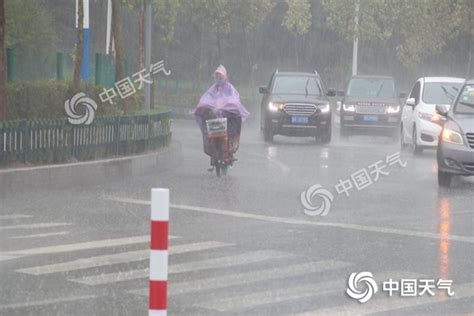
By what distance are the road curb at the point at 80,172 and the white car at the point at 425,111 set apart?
21.8 feet

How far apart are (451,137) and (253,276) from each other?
29.4 ft

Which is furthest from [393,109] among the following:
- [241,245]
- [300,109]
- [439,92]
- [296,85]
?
[241,245]

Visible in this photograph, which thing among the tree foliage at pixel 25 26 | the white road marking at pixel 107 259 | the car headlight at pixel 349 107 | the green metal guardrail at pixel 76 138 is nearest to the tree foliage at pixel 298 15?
the car headlight at pixel 349 107

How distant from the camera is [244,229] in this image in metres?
13.2

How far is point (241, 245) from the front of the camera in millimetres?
11984

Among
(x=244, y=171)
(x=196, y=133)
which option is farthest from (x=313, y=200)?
(x=196, y=133)

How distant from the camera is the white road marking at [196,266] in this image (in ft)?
32.4

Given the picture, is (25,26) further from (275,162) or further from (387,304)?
(387,304)

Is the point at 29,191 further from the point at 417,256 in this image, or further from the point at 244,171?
the point at 417,256

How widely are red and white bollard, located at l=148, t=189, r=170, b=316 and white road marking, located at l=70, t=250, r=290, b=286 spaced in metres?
3.05

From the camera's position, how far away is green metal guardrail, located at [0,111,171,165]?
16.9 m

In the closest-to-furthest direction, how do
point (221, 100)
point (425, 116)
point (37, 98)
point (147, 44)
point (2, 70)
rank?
point (2, 70) → point (37, 98) → point (221, 100) → point (147, 44) → point (425, 116)

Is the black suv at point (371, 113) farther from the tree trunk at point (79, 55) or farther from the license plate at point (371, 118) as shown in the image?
the tree trunk at point (79, 55)

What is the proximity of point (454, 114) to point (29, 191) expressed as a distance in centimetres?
688
